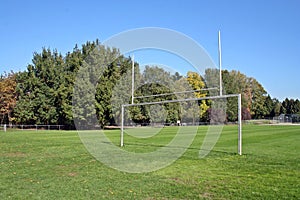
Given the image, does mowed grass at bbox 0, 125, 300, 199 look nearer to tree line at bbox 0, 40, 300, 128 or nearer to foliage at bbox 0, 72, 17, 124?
tree line at bbox 0, 40, 300, 128

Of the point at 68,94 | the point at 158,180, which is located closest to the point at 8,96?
the point at 68,94

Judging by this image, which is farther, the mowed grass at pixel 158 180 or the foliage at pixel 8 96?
the foliage at pixel 8 96

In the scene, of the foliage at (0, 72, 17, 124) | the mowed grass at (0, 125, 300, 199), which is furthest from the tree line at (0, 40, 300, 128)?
the mowed grass at (0, 125, 300, 199)

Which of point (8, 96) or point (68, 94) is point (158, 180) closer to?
point (68, 94)

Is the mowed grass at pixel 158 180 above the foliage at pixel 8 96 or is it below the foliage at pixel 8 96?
below

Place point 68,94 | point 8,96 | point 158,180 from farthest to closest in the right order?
point 8,96
point 68,94
point 158,180

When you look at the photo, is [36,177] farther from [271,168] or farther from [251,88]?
[251,88]

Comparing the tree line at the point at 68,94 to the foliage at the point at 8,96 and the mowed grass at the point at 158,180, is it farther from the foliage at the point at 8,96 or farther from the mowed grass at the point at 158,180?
the mowed grass at the point at 158,180

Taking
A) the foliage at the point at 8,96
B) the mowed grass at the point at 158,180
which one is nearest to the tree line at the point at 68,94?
the foliage at the point at 8,96

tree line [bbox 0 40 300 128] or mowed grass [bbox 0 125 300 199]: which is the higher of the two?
tree line [bbox 0 40 300 128]

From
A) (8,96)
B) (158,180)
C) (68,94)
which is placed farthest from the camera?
(8,96)

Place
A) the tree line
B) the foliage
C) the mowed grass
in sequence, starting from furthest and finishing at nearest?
1. the foliage
2. the tree line
3. the mowed grass

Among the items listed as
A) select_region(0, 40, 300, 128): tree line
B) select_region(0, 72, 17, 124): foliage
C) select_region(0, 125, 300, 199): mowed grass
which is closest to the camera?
select_region(0, 125, 300, 199): mowed grass

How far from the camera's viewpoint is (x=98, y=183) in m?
7.29
